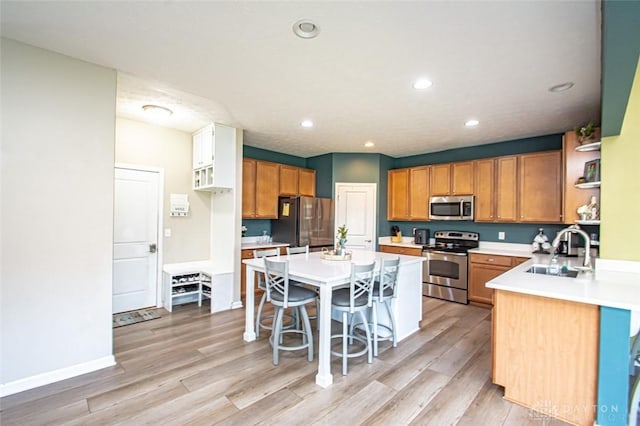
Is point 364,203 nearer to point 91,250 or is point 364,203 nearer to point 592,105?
point 592,105

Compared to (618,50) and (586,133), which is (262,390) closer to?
(618,50)

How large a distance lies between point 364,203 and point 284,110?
2.83 m

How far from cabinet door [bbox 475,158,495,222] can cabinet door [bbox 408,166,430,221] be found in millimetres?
847

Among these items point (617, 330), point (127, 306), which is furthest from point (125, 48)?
point (617, 330)

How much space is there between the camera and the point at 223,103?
3.36 metres

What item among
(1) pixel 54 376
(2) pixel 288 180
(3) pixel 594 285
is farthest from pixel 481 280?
(1) pixel 54 376

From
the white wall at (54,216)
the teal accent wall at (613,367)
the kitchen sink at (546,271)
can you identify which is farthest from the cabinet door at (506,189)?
the white wall at (54,216)

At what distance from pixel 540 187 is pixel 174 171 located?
17.8ft

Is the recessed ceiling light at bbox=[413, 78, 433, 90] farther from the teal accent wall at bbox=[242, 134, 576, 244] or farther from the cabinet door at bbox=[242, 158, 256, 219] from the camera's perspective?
the cabinet door at bbox=[242, 158, 256, 219]

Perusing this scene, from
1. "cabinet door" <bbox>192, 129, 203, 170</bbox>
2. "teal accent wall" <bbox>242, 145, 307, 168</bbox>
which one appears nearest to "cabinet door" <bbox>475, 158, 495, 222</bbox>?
"teal accent wall" <bbox>242, 145, 307, 168</bbox>

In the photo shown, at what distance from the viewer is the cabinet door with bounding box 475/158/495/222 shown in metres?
4.73

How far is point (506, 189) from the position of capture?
15.0 ft

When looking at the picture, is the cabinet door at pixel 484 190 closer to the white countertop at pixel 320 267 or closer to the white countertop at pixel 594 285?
the white countertop at pixel 320 267

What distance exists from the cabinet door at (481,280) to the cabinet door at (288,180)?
11.1 ft
